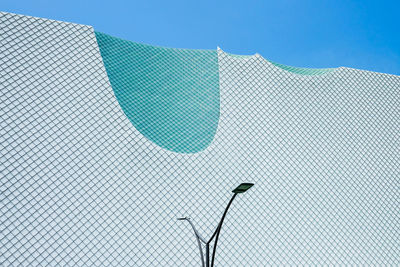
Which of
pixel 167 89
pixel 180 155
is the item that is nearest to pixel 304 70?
pixel 167 89

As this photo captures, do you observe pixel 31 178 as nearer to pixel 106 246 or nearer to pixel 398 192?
pixel 106 246

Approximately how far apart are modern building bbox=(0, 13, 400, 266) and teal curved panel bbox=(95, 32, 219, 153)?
56 millimetres

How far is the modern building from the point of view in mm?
13898

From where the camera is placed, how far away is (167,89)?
59.8 feet

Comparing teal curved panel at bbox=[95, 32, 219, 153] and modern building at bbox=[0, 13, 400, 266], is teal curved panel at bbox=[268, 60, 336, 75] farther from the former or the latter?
teal curved panel at bbox=[95, 32, 219, 153]

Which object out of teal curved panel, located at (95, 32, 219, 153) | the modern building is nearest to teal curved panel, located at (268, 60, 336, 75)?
the modern building

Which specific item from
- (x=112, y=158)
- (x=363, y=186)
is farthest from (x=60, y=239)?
(x=363, y=186)

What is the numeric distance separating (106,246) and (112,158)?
10.4 feet

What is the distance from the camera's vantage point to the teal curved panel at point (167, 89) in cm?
1678

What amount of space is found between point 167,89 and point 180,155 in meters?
3.46

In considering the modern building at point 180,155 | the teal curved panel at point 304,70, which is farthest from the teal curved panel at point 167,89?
the teal curved panel at point 304,70

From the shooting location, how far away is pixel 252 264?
14648 mm

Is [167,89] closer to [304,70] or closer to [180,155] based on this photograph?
[180,155]

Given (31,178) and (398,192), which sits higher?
(398,192)
